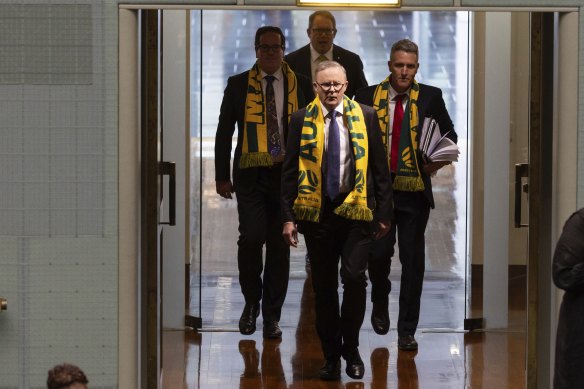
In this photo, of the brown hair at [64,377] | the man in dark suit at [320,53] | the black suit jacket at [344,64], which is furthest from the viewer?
the man in dark suit at [320,53]

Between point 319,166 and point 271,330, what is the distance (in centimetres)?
183

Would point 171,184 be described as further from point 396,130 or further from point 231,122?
point 396,130

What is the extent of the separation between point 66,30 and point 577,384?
8.43 feet


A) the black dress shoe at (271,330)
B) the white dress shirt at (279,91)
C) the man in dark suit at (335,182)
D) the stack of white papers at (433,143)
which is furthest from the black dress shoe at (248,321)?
the stack of white papers at (433,143)

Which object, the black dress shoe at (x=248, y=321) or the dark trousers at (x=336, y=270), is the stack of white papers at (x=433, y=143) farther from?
the black dress shoe at (x=248, y=321)

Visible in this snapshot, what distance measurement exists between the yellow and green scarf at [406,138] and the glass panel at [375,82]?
1.42m

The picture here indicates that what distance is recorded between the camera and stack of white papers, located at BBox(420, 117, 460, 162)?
874 centimetres

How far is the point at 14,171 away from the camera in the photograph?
6453 mm

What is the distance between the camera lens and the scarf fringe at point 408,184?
8703mm

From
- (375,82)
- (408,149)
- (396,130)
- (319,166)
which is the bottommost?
(319,166)

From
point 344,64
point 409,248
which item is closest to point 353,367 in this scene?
point 409,248

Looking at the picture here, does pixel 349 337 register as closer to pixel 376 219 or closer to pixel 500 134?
pixel 376 219

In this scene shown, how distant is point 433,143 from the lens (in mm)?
8805

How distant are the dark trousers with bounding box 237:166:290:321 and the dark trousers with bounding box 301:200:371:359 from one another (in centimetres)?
102
